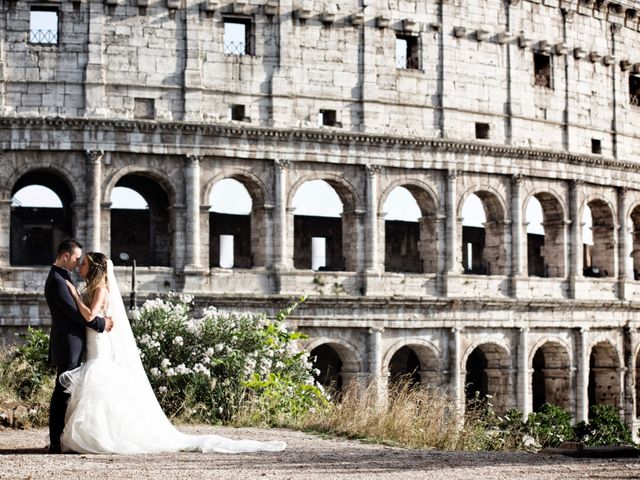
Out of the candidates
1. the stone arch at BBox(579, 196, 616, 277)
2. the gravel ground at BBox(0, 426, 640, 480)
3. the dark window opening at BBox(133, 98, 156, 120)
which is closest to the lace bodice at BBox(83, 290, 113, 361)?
the gravel ground at BBox(0, 426, 640, 480)

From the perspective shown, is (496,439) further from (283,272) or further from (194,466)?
(283,272)

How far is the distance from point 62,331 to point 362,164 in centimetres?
1843

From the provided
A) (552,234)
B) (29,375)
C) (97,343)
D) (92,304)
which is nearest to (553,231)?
(552,234)

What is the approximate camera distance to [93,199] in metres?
26.7

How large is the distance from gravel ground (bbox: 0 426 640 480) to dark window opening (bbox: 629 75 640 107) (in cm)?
2514

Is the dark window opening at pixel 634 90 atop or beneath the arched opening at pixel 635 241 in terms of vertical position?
atop

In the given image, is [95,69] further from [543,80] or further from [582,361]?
[582,361]

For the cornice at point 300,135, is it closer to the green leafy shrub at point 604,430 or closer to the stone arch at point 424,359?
the stone arch at point 424,359

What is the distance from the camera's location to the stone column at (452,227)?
30.0 metres

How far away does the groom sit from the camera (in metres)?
11.0

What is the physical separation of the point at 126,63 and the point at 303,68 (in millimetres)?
4224

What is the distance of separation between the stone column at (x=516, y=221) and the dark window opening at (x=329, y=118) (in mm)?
5317

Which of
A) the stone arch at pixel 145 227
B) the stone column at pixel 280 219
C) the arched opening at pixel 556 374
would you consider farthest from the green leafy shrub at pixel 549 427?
the stone arch at pixel 145 227

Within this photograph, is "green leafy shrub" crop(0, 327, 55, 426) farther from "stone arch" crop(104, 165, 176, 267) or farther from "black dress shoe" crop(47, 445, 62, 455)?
"stone arch" crop(104, 165, 176, 267)
